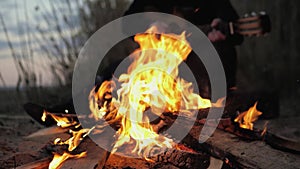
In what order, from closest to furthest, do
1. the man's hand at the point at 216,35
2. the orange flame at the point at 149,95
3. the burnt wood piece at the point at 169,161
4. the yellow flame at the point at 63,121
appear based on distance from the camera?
the burnt wood piece at the point at 169,161 → the orange flame at the point at 149,95 → the yellow flame at the point at 63,121 → the man's hand at the point at 216,35

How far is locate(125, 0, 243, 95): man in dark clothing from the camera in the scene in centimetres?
333

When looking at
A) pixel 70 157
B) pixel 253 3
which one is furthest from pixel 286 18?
pixel 70 157

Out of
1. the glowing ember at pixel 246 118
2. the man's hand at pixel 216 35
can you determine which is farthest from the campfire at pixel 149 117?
the man's hand at pixel 216 35

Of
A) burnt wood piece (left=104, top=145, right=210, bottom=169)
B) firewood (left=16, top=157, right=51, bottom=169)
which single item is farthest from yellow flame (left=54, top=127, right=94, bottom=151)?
burnt wood piece (left=104, top=145, right=210, bottom=169)

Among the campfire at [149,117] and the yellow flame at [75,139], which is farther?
the yellow flame at [75,139]

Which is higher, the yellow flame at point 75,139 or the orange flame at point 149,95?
the orange flame at point 149,95

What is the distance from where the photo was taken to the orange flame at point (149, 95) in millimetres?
2104

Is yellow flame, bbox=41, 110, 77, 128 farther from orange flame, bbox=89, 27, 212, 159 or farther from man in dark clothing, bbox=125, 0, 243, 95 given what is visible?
man in dark clothing, bbox=125, 0, 243, 95

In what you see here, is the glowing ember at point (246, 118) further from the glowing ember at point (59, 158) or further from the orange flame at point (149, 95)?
the glowing ember at point (59, 158)

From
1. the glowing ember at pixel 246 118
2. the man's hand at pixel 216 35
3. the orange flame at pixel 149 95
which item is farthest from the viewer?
the man's hand at pixel 216 35

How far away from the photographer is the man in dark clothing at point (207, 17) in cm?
333

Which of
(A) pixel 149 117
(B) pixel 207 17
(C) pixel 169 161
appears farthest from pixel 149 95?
(B) pixel 207 17

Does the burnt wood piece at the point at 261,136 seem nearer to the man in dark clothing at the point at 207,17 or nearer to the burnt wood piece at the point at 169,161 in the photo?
the burnt wood piece at the point at 169,161

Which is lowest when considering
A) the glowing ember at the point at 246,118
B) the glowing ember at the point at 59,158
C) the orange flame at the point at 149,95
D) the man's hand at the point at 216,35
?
the glowing ember at the point at 59,158
